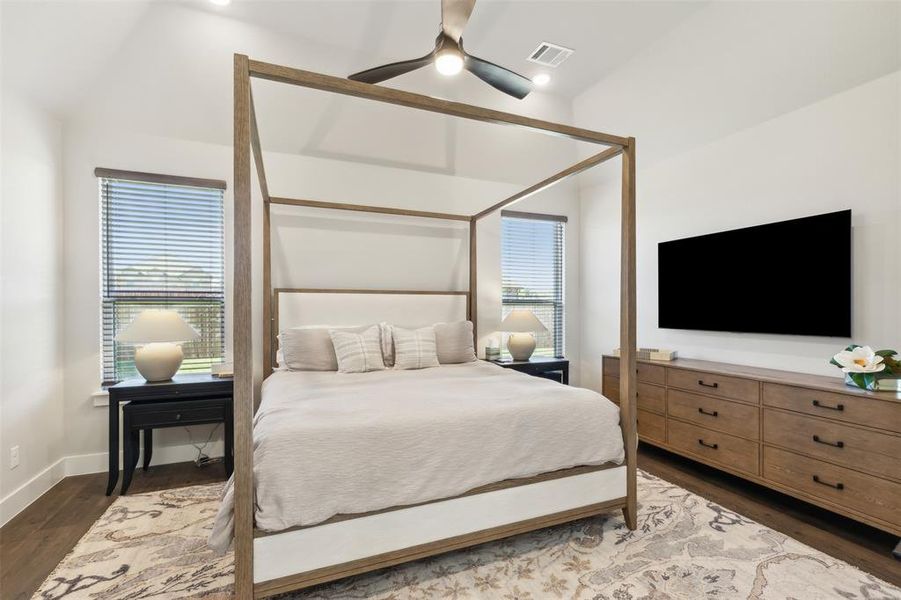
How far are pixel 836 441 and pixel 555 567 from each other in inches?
67.4

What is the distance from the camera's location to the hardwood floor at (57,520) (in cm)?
190

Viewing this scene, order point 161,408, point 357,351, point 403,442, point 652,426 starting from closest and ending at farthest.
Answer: point 403,442, point 161,408, point 357,351, point 652,426

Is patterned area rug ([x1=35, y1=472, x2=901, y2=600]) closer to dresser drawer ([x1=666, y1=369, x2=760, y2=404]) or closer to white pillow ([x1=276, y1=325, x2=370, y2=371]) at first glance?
dresser drawer ([x1=666, y1=369, x2=760, y2=404])

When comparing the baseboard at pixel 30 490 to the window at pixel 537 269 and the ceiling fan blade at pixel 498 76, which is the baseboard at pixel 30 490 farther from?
the window at pixel 537 269

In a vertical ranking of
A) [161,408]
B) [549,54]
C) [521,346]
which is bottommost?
[161,408]

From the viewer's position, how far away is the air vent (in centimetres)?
310

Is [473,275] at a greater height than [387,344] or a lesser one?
greater

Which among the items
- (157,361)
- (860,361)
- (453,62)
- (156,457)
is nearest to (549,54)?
(453,62)

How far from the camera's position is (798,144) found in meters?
2.87

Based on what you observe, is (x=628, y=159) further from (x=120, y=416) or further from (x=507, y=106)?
(x=120, y=416)

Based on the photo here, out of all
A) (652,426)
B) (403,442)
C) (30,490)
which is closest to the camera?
(403,442)

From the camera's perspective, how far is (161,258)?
10.8 feet

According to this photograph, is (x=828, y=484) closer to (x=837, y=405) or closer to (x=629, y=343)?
(x=837, y=405)

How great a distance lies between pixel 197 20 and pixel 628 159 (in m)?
2.89
